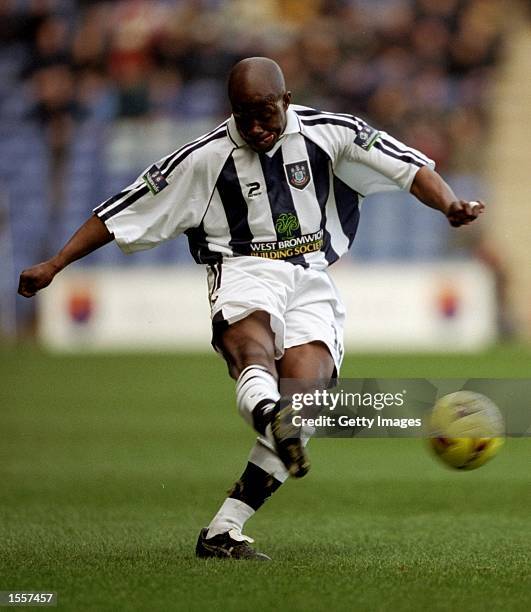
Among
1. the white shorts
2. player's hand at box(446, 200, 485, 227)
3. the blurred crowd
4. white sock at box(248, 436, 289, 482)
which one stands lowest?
white sock at box(248, 436, 289, 482)

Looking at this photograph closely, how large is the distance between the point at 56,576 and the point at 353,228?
6.37 feet

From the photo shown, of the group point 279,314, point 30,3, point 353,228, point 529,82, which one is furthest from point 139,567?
point 30,3

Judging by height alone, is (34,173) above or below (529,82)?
below

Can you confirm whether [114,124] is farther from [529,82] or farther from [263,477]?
[263,477]

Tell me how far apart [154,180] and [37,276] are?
0.62 metres

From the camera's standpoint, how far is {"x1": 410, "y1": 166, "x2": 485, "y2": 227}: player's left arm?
4.77 metres

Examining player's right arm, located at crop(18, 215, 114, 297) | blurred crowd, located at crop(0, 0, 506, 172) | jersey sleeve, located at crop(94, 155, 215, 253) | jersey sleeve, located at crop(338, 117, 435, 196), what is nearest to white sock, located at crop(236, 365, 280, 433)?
jersey sleeve, located at crop(94, 155, 215, 253)

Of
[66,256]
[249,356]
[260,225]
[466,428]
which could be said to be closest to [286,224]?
[260,225]

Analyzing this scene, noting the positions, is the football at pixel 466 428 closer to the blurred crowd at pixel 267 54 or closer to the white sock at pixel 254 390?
the white sock at pixel 254 390

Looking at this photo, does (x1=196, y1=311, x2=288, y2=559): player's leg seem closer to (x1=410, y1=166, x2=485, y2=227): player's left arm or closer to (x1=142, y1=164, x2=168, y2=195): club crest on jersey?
(x1=142, y1=164, x2=168, y2=195): club crest on jersey

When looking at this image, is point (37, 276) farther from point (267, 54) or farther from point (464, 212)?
point (267, 54)

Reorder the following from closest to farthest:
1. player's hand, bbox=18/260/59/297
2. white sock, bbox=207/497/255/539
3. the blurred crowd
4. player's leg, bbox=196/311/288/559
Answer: player's leg, bbox=196/311/288/559, player's hand, bbox=18/260/59/297, white sock, bbox=207/497/255/539, the blurred crowd

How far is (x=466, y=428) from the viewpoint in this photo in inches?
183

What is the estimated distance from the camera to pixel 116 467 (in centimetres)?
851
